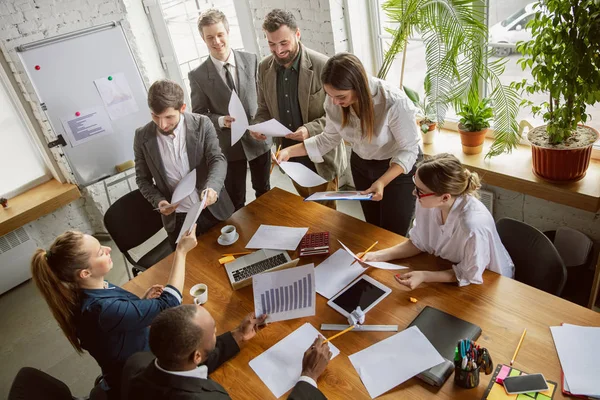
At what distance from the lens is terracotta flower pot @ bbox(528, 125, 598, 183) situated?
2318 millimetres

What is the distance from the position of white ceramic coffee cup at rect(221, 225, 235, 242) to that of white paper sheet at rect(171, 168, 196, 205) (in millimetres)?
257

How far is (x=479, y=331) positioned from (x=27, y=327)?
3.09 metres

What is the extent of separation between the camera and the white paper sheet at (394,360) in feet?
4.61

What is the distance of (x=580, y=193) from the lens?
7.65 feet

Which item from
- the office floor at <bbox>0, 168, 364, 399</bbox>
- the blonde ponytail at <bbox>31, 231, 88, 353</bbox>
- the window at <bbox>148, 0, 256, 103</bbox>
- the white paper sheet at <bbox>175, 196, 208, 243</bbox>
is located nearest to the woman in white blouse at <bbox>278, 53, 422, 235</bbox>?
the white paper sheet at <bbox>175, 196, 208, 243</bbox>

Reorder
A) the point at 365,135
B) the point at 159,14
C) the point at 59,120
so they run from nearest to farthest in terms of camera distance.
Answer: the point at 365,135, the point at 59,120, the point at 159,14

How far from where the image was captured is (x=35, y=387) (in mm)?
1562

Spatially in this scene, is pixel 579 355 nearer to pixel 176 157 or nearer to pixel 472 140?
pixel 472 140

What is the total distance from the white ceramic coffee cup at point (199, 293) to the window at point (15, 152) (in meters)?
2.54

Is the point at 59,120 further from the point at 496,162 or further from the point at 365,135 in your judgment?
the point at 496,162

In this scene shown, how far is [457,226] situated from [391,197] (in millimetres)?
578

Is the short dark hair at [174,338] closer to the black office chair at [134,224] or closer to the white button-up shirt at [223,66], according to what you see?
the black office chair at [134,224]

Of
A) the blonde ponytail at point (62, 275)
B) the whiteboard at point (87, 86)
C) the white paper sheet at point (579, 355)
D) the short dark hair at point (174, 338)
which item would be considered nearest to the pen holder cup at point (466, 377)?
the white paper sheet at point (579, 355)

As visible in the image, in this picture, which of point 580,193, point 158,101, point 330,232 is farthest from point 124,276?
point 580,193
